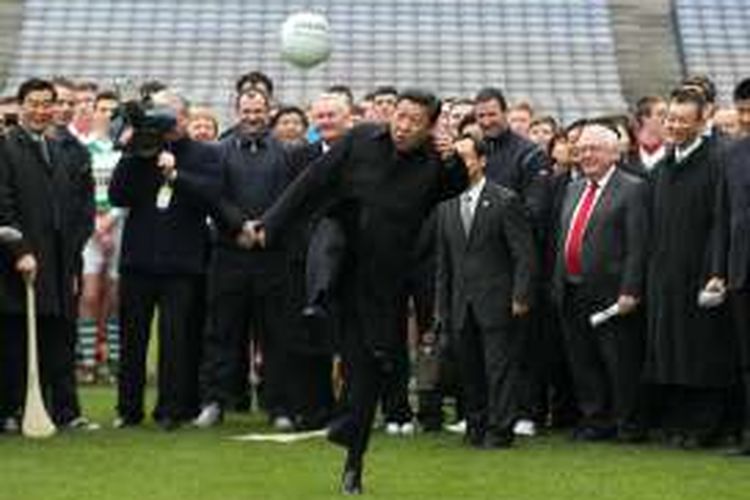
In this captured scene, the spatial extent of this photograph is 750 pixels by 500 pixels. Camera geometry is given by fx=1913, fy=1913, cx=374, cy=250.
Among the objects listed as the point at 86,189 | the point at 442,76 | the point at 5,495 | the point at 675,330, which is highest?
the point at 442,76

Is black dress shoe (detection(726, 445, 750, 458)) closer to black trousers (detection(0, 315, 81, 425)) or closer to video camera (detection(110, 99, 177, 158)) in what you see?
video camera (detection(110, 99, 177, 158))

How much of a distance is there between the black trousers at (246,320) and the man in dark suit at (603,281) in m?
1.68

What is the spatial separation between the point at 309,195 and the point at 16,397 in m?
3.12

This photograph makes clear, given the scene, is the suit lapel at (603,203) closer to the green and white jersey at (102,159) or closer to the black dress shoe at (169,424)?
the black dress shoe at (169,424)

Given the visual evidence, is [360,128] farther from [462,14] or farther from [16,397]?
[462,14]

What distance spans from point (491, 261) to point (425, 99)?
2.39 meters

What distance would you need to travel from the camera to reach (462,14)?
2852 centimetres

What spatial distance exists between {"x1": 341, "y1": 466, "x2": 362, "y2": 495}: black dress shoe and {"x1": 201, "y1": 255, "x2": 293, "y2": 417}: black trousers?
2.96 metres

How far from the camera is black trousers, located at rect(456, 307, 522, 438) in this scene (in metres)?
10.5

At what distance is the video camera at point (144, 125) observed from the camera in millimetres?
10852

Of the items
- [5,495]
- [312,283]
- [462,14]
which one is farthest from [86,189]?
[462,14]

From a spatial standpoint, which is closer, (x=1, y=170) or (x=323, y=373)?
(x=1, y=170)

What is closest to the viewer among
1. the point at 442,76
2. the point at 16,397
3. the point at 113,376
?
the point at 16,397

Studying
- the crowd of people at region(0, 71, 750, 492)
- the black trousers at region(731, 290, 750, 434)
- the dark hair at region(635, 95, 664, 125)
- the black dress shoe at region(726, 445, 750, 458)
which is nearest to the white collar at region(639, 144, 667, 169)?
the crowd of people at region(0, 71, 750, 492)
